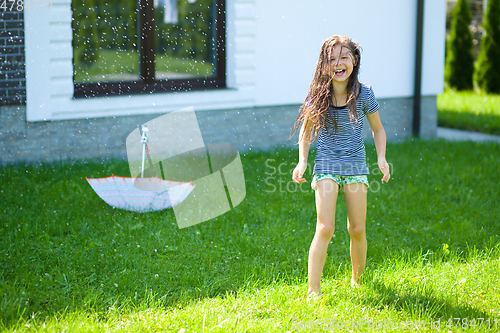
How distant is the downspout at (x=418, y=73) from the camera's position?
785 cm

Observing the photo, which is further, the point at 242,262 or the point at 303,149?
the point at 242,262

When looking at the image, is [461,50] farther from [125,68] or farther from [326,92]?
[326,92]

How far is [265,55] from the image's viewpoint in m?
7.23

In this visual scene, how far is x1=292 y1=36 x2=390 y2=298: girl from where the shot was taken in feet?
10.2

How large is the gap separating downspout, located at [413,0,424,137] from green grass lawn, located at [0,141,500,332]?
254 cm

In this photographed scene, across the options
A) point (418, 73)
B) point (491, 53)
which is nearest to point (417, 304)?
point (418, 73)

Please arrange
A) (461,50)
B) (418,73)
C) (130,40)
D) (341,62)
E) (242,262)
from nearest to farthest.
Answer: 1. (341,62)
2. (242,262)
3. (418,73)
4. (461,50)
5. (130,40)

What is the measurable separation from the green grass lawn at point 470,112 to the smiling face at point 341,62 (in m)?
6.61

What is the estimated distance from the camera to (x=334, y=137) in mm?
3182

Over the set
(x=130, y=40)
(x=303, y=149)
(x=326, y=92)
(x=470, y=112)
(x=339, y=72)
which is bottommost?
(x=470, y=112)

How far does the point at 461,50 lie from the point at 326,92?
11.9 meters

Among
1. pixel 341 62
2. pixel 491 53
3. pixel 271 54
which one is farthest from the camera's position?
pixel 491 53

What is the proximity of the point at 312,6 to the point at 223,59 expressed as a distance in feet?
4.56

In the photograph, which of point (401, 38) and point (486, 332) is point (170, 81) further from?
point (486, 332)
